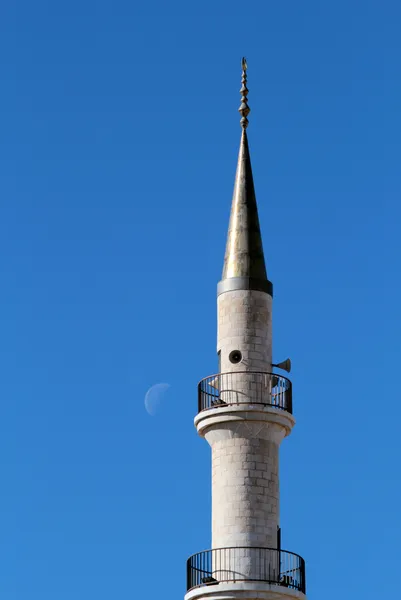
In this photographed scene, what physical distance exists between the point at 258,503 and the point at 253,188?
438 inches

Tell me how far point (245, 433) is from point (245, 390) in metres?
1.48

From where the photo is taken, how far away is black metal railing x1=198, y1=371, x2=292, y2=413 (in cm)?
5181

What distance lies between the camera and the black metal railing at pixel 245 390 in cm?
5181

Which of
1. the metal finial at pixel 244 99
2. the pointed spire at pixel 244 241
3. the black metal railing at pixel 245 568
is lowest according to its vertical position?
the black metal railing at pixel 245 568

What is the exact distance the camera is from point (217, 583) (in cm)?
4969

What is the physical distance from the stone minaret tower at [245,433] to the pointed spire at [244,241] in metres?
0.03

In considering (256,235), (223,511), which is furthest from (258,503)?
(256,235)

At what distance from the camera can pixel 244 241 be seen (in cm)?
5397

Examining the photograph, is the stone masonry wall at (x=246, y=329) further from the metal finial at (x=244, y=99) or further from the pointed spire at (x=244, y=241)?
the metal finial at (x=244, y=99)

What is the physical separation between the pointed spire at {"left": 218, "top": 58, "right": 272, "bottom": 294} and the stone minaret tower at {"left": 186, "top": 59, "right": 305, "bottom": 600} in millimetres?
33

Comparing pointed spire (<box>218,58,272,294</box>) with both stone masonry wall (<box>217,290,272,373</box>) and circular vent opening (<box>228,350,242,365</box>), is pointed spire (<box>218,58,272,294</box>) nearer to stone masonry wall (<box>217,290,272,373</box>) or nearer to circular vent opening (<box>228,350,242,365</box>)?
stone masonry wall (<box>217,290,272,373</box>)

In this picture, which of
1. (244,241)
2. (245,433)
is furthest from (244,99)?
(245,433)

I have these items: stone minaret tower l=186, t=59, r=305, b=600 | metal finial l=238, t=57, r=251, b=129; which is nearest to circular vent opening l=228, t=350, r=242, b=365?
stone minaret tower l=186, t=59, r=305, b=600

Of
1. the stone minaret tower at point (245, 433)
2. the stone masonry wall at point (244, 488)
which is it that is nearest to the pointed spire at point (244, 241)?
the stone minaret tower at point (245, 433)
